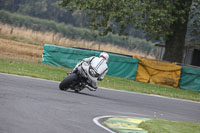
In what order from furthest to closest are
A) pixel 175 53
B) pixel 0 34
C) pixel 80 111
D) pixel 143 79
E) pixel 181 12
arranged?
pixel 0 34 < pixel 175 53 < pixel 181 12 < pixel 143 79 < pixel 80 111

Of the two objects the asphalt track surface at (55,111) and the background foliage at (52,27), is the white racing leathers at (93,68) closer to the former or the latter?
the asphalt track surface at (55,111)

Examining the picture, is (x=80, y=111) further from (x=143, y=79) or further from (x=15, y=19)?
(x=15, y=19)

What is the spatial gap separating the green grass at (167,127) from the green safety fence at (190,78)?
16975 millimetres

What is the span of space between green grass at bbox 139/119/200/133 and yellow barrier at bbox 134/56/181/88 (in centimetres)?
1665

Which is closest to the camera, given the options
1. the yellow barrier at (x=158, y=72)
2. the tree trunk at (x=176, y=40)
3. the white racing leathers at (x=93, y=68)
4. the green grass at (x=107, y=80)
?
the white racing leathers at (x=93, y=68)

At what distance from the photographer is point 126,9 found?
1165 inches

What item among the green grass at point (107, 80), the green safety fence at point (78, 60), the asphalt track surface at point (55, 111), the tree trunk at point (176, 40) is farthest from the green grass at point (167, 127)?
the tree trunk at point (176, 40)

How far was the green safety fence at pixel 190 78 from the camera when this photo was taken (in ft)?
93.9

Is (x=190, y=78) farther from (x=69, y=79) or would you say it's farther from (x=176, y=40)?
(x=69, y=79)

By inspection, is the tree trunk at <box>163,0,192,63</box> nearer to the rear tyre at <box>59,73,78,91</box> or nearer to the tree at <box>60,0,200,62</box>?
the tree at <box>60,0,200,62</box>

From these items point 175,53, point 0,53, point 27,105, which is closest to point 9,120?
point 27,105

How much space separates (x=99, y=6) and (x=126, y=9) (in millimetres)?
1719

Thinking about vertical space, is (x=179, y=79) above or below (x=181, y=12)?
below

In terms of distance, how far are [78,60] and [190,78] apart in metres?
6.68
